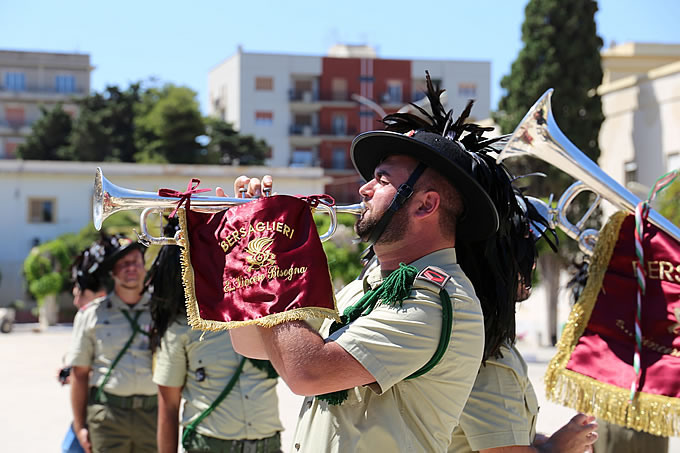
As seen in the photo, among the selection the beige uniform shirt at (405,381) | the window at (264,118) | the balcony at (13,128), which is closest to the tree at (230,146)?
the window at (264,118)

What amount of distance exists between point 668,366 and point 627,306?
1.06 feet

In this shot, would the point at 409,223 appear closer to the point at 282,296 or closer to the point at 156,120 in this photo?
the point at 282,296

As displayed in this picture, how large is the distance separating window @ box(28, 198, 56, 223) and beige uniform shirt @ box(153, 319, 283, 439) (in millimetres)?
36057

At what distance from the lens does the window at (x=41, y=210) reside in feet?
126

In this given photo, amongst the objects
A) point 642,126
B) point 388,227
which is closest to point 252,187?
point 388,227

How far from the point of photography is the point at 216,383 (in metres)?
4.37

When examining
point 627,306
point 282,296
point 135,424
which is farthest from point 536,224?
point 135,424

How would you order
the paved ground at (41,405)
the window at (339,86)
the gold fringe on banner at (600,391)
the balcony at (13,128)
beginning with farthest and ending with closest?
the balcony at (13,128), the window at (339,86), the paved ground at (41,405), the gold fringe on banner at (600,391)

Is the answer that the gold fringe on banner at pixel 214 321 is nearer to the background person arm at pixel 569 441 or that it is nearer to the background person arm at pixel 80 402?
the background person arm at pixel 569 441

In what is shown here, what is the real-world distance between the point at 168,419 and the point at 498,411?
2.09m

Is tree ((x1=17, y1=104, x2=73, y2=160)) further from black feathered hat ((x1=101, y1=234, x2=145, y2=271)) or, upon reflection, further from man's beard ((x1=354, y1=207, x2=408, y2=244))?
man's beard ((x1=354, y1=207, x2=408, y2=244))

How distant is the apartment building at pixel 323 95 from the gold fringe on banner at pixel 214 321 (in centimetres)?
5555

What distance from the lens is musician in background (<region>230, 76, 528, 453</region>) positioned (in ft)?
7.48

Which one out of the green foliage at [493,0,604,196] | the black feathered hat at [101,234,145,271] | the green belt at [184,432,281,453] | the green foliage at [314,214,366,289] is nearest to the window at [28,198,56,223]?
the green foliage at [493,0,604,196]
